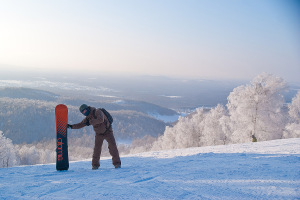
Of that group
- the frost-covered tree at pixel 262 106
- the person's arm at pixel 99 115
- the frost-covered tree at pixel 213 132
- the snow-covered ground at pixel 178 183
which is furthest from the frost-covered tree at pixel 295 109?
the person's arm at pixel 99 115

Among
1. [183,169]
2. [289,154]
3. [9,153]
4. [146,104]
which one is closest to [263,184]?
[183,169]

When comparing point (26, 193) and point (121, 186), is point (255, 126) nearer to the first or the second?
point (121, 186)

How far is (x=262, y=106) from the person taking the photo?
21.0 metres

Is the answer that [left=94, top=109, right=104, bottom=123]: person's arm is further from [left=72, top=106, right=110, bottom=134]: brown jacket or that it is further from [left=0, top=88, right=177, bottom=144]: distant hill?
[left=0, top=88, right=177, bottom=144]: distant hill

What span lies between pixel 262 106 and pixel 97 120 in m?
20.0

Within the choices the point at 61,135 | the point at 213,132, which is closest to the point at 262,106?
the point at 213,132

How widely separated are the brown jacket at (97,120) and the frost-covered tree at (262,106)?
61.4 feet

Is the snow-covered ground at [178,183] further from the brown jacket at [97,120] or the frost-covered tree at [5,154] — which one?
the frost-covered tree at [5,154]

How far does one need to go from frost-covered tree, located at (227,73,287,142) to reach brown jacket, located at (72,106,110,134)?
18719 mm

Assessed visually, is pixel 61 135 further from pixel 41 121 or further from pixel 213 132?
pixel 41 121

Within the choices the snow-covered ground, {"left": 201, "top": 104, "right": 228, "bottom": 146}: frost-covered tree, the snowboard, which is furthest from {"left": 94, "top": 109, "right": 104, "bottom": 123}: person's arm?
{"left": 201, "top": 104, "right": 228, "bottom": 146}: frost-covered tree

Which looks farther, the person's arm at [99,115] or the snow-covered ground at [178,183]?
the person's arm at [99,115]

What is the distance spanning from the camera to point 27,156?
142 feet

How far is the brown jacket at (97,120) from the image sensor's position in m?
6.07
